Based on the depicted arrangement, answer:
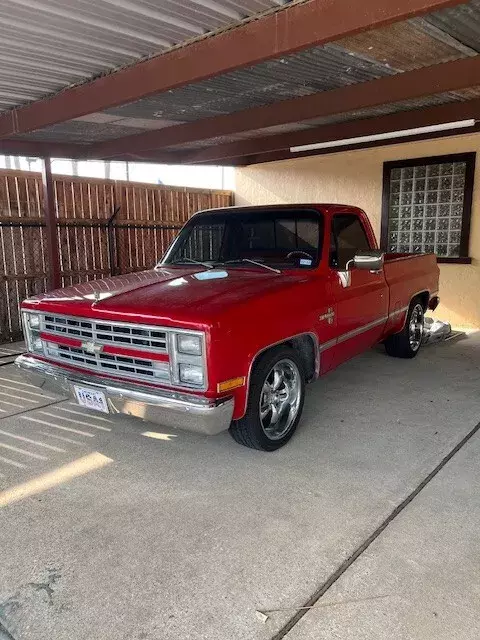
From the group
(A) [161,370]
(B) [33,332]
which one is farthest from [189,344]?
(B) [33,332]

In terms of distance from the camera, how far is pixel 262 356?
11.9 ft

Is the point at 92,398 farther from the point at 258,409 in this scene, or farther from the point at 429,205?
the point at 429,205

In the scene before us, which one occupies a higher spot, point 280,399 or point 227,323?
point 227,323

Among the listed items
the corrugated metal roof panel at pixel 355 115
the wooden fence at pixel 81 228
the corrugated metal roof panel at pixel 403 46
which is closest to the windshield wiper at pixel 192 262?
the corrugated metal roof panel at pixel 403 46

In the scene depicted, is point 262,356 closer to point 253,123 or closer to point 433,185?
point 253,123

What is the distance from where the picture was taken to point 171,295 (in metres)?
3.65

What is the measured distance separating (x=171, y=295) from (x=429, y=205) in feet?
22.5

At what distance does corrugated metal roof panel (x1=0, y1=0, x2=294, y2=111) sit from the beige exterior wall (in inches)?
252

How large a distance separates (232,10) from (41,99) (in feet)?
9.94

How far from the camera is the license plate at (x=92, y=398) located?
348 cm

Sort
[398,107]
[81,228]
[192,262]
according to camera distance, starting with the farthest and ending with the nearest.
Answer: [81,228] < [398,107] < [192,262]

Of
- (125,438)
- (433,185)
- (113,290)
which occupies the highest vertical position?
(433,185)

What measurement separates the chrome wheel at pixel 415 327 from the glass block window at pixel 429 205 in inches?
107

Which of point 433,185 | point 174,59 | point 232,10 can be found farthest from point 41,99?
point 433,185
